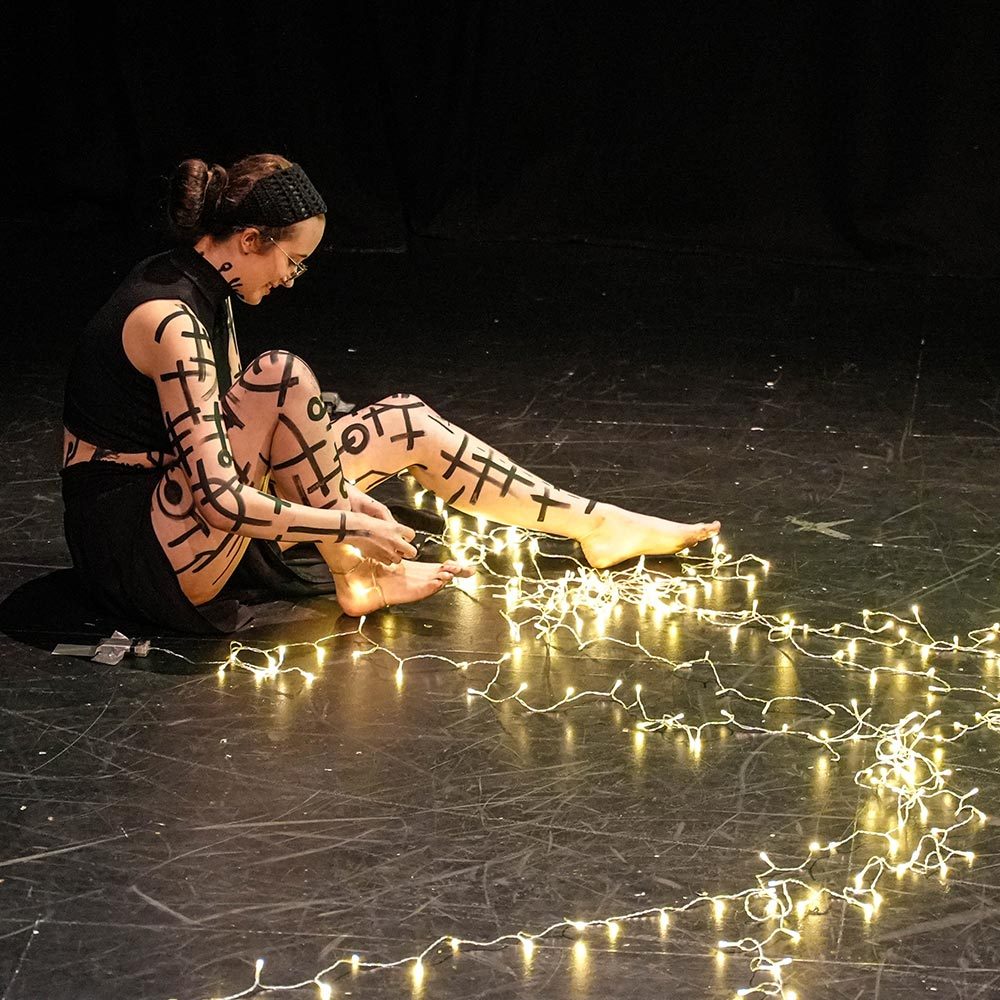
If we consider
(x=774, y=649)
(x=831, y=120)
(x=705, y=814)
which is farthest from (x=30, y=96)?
(x=705, y=814)

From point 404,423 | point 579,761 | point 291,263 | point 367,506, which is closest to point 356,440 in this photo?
point 404,423

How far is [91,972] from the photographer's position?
7.01 ft

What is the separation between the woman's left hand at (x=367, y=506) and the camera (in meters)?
3.00

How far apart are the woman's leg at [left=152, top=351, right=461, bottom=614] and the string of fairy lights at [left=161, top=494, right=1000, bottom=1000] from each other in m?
0.18

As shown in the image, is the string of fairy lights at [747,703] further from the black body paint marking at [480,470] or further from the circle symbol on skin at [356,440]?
the circle symbol on skin at [356,440]

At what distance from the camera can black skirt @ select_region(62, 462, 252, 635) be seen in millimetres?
2928

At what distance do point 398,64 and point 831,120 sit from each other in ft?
4.68

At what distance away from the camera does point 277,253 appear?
9.22ft

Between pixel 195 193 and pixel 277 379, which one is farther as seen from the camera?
pixel 277 379

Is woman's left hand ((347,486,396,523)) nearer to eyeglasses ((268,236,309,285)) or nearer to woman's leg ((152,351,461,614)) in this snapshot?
woman's leg ((152,351,461,614))

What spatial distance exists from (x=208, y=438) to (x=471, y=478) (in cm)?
62

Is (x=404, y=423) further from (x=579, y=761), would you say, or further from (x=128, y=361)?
(x=579, y=761)

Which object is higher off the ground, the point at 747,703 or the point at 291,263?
the point at 291,263

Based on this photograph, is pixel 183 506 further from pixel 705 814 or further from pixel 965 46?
pixel 965 46
